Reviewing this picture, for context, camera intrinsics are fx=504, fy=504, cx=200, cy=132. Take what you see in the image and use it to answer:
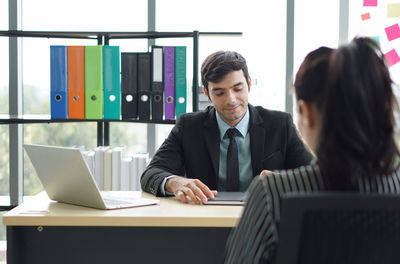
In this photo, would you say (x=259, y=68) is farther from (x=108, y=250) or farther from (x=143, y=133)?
(x=108, y=250)

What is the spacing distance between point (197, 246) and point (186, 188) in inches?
8.1

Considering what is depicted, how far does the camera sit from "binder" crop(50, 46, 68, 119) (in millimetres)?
2514

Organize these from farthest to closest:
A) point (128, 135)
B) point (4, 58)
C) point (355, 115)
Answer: point (128, 135), point (4, 58), point (355, 115)

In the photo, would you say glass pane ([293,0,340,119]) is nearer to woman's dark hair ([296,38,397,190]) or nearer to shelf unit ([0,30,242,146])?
shelf unit ([0,30,242,146])

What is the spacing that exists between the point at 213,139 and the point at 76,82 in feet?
2.75

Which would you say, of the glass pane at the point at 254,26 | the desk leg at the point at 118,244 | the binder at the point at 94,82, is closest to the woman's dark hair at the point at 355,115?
the desk leg at the point at 118,244

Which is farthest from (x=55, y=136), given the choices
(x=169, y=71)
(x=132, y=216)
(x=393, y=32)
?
(x=393, y=32)

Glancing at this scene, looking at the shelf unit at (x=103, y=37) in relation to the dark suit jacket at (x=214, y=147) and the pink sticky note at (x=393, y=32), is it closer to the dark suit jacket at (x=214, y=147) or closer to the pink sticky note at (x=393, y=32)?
the dark suit jacket at (x=214, y=147)

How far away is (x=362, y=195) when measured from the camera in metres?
0.68

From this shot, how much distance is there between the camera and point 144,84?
2.55 meters

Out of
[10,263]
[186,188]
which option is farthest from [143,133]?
[10,263]

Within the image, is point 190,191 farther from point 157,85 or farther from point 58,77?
point 58,77

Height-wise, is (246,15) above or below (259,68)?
above

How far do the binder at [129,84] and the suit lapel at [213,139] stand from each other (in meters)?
0.54
